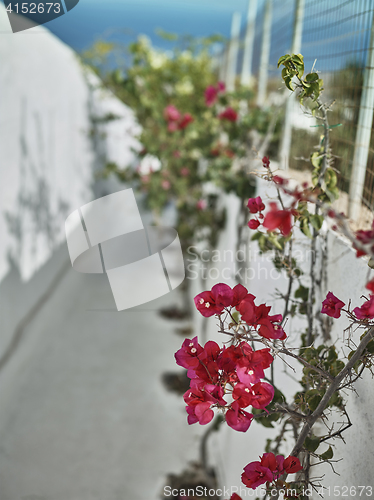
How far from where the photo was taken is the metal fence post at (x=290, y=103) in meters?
1.58

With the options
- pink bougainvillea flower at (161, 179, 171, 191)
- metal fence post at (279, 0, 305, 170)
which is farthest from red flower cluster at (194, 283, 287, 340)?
pink bougainvillea flower at (161, 179, 171, 191)

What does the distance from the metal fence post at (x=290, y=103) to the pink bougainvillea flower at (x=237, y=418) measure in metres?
0.98

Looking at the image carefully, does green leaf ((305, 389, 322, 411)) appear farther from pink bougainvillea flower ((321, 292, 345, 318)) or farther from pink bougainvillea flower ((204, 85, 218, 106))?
pink bougainvillea flower ((204, 85, 218, 106))

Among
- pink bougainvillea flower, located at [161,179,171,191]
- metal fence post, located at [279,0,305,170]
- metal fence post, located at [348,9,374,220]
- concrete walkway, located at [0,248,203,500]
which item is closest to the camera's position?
metal fence post, located at [348,9,374,220]

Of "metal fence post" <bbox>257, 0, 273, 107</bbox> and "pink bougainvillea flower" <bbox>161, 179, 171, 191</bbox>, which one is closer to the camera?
"metal fence post" <bbox>257, 0, 273, 107</bbox>

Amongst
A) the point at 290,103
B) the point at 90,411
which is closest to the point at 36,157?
the point at 90,411

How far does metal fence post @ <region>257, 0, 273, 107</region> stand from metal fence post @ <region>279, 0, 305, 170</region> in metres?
0.42

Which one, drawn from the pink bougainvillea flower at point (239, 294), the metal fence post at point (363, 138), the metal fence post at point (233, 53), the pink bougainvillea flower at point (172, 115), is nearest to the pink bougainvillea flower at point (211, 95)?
the pink bougainvillea flower at point (172, 115)

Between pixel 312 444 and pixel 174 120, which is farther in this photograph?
pixel 174 120

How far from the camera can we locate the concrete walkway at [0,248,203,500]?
2094 mm

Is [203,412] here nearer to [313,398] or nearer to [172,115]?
[313,398]

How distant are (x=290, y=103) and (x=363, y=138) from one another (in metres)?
0.79

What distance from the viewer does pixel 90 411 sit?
259 cm

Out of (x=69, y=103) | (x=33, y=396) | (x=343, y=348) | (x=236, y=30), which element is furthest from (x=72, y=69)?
(x=343, y=348)
